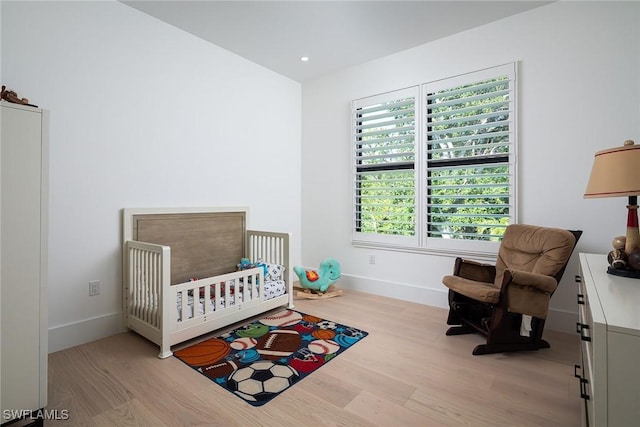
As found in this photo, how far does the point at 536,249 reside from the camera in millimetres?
2201

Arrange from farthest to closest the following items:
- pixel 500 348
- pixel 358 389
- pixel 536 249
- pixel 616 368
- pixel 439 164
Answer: pixel 439 164 → pixel 536 249 → pixel 500 348 → pixel 358 389 → pixel 616 368

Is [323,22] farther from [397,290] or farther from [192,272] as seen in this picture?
[397,290]

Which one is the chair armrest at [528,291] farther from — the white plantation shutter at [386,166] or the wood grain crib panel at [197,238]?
the wood grain crib panel at [197,238]

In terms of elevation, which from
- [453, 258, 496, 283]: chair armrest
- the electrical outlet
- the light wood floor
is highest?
[453, 258, 496, 283]: chair armrest

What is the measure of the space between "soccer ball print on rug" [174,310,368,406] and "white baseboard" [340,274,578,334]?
0.96 metres

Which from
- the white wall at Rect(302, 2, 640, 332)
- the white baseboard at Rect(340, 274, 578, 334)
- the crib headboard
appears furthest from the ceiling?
the white baseboard at Rect(340, 274, 578, 334)

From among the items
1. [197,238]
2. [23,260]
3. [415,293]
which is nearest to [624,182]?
[415,293]

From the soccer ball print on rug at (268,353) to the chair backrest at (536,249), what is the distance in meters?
1.25

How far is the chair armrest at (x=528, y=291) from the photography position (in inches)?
75.4

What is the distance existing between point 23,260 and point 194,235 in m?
1.53

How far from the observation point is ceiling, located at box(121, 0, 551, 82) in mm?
2441

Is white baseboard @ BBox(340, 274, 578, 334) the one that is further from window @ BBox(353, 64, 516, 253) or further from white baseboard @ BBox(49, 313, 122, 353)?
white baseboard @ BBox(49, 313, 122, 353)

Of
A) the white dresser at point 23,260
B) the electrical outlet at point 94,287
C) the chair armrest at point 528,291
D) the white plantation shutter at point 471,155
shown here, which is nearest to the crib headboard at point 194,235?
the electrical outlet at point 94,287

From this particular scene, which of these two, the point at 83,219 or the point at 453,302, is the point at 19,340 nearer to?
the point at 83,219
